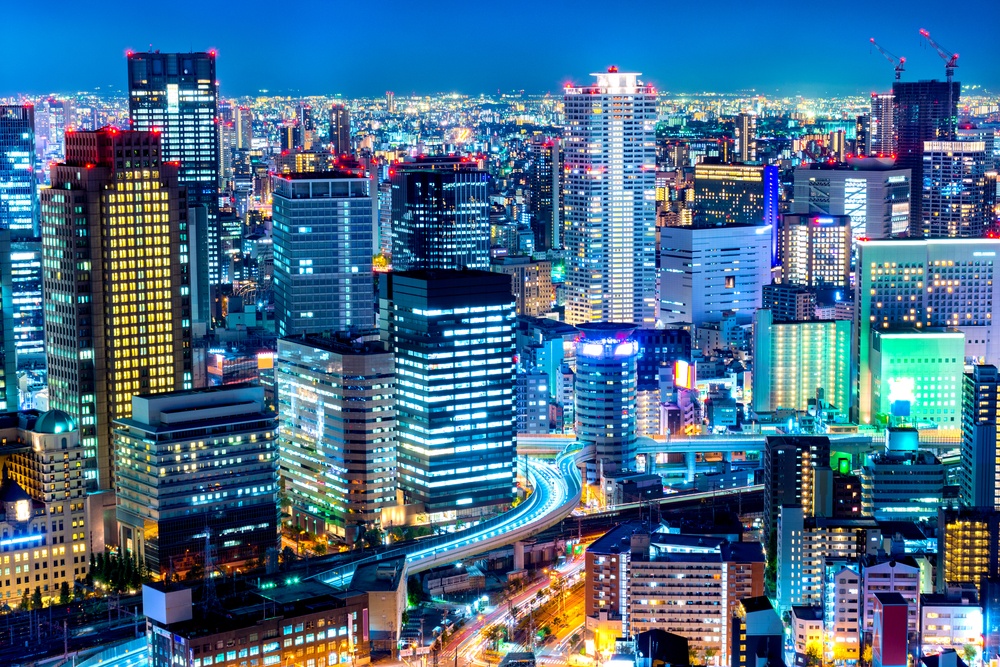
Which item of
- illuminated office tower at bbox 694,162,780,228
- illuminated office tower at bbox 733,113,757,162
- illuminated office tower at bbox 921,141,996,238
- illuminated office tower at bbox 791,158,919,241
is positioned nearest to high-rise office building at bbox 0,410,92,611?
illuminated office tower at bbox 791,158,919,241

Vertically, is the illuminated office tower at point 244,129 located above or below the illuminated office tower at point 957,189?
above

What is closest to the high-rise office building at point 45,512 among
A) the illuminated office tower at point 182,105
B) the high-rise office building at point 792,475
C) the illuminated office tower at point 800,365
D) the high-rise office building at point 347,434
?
the high-rise office building at point 347,434

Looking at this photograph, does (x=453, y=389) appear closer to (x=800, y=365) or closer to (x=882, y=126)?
(x=800, y=365)

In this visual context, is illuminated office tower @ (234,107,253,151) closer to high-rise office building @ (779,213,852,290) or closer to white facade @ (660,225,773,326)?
white facade @ (660,225,773,326)

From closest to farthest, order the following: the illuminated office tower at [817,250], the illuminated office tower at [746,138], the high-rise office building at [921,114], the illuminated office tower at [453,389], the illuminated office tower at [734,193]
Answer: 1. the illuminated office tower at [453,389]
2. the illuminated office tower at [817,250]
3. the illuminated office tower at [734,193]
4. the high-rise office building at [921,114]
5. the illuminated office tower at [746,138]

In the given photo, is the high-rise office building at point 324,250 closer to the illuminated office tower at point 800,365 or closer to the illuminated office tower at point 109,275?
the illuminated office tower at point 109,275

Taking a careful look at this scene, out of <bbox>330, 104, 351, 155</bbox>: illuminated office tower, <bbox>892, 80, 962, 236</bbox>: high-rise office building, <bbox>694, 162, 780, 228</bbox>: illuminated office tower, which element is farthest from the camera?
<bbox>330, 104, 351, 155</bbox>: illuminated office tower
